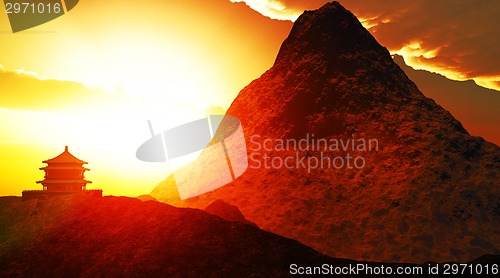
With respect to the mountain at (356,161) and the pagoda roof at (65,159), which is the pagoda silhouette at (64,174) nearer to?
the pagoda roof at (65,159)

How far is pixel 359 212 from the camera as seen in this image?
40281 millimetres

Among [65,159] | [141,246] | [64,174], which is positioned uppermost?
[65,159]

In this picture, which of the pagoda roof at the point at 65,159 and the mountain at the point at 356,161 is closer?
the mountain at the point at 356,161

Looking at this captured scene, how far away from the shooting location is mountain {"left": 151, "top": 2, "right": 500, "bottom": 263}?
3747cm

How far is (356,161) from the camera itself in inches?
1826

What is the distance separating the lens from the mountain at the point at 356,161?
1475 inches

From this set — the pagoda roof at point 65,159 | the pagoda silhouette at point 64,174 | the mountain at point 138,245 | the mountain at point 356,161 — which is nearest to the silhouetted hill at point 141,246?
the mountain at point 138,245

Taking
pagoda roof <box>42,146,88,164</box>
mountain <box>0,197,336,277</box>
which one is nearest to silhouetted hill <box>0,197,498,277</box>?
mountain <box>0,197,336,277</box>

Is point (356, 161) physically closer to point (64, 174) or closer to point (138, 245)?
point (138, 245)

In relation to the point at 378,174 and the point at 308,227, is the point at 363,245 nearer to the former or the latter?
the point at 308,227

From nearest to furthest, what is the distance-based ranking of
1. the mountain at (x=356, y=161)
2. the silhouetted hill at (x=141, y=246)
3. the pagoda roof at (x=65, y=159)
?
1. the silhouetted hill at (x=141, y=246)
2. the mountain at (x=356, y=161)
3. the pagoda roof at (x=65, y=159)

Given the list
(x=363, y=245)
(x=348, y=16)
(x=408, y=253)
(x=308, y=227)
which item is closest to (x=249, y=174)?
(x=308, y=227)

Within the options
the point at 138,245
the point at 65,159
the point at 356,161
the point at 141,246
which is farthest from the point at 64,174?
the point at 356,161

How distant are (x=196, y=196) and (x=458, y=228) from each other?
2695cm
